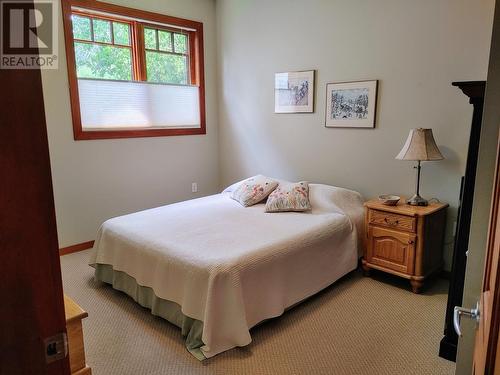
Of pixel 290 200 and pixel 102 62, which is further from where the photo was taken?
pixel 102 62

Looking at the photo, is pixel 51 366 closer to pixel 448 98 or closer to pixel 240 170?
pixel 448 98

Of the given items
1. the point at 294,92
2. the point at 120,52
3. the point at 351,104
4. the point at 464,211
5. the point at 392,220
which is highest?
the point at 120,52

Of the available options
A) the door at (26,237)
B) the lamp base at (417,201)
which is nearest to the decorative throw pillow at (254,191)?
the lamp base at (417,201)

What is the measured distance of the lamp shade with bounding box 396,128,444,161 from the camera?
290cm

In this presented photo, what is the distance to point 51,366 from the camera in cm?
72

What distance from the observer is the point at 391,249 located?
3041 mm

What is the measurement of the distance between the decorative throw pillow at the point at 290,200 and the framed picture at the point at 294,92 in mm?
1028

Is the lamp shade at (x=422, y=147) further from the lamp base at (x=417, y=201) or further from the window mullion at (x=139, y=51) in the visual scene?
the window mullion at (x=139, y=51)

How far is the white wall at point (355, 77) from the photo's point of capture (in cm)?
301

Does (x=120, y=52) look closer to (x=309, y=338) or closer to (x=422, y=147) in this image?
(x=422, y=147)

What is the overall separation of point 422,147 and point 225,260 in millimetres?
1832

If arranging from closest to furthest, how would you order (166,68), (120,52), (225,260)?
1. (225,260)
2. (120,52)
3. (166,68)

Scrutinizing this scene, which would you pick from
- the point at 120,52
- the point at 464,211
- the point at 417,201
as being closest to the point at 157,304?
the point at 464,211

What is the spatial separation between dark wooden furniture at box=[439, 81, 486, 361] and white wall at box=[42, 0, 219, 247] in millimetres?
3303
